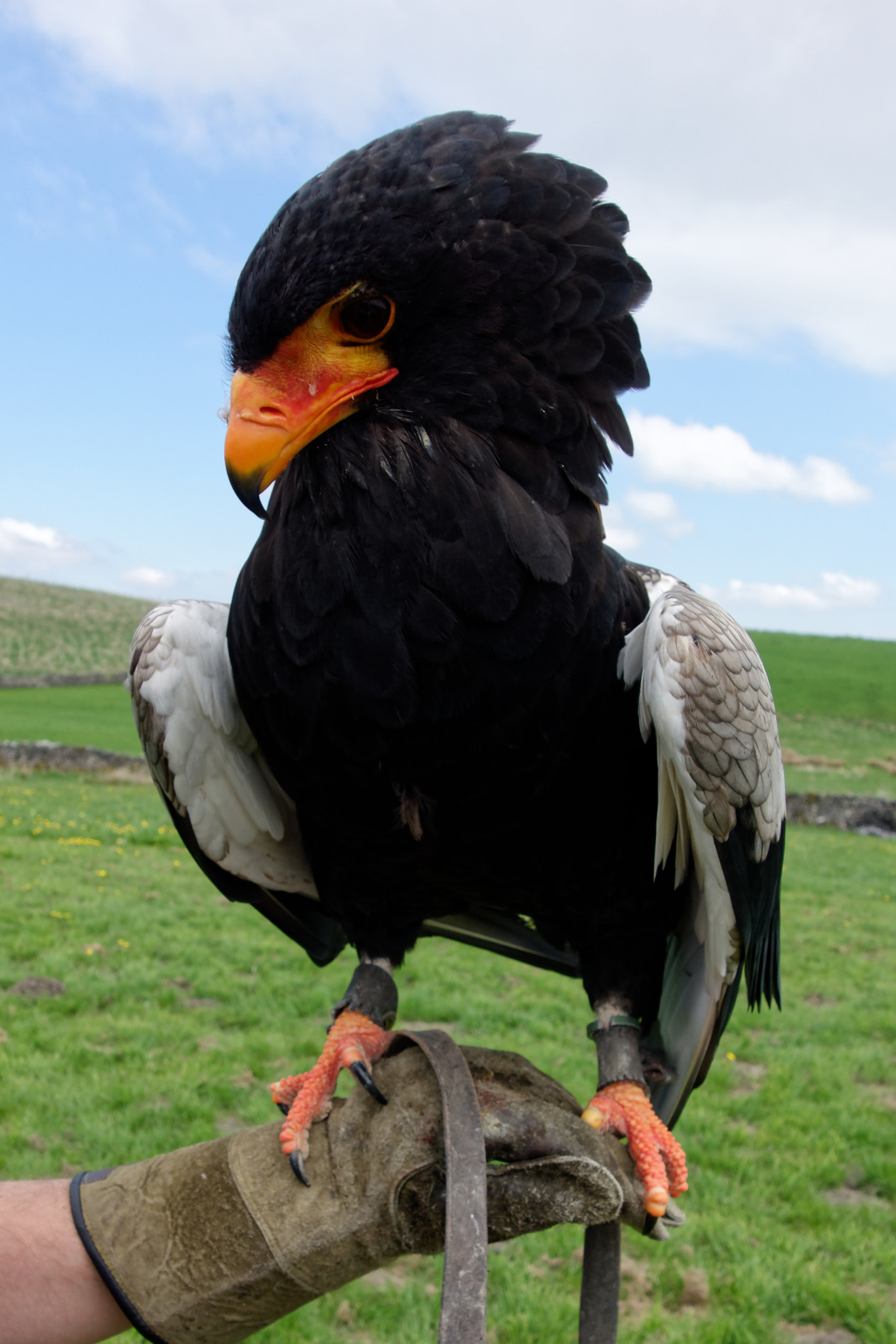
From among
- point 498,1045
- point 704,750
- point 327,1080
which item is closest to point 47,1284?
point 327,1080

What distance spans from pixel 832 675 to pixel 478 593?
163 ft

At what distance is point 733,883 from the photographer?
2.32 m

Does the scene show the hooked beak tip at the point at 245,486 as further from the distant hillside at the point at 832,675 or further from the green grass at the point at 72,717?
the distant hillside at the point at 832,675

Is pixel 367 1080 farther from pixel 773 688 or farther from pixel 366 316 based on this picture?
pixel 773 688

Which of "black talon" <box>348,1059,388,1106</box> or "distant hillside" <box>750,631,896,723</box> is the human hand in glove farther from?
"distant hillside" <box>750,631,896,723</box>

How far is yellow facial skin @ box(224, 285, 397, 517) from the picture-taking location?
201 cm

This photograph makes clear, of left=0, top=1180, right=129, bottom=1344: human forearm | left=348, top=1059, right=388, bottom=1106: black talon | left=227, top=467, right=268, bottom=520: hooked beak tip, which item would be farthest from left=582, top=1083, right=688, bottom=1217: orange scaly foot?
left=227, top=467, right=268, bottom=520: hooked beak tip

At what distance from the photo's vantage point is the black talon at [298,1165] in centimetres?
209

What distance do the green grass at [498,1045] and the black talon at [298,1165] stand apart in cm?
197

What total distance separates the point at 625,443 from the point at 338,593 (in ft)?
2.63

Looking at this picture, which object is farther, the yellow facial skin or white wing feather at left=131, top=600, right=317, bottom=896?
white wing feather at left=131, top=600, right=317, bottom=896

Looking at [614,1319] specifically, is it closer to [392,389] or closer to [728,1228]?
[392,389]

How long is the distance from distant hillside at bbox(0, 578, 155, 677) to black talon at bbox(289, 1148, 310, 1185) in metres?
36.5

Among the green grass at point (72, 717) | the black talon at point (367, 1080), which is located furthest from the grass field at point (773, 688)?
the black talon at point (367, 1080)
